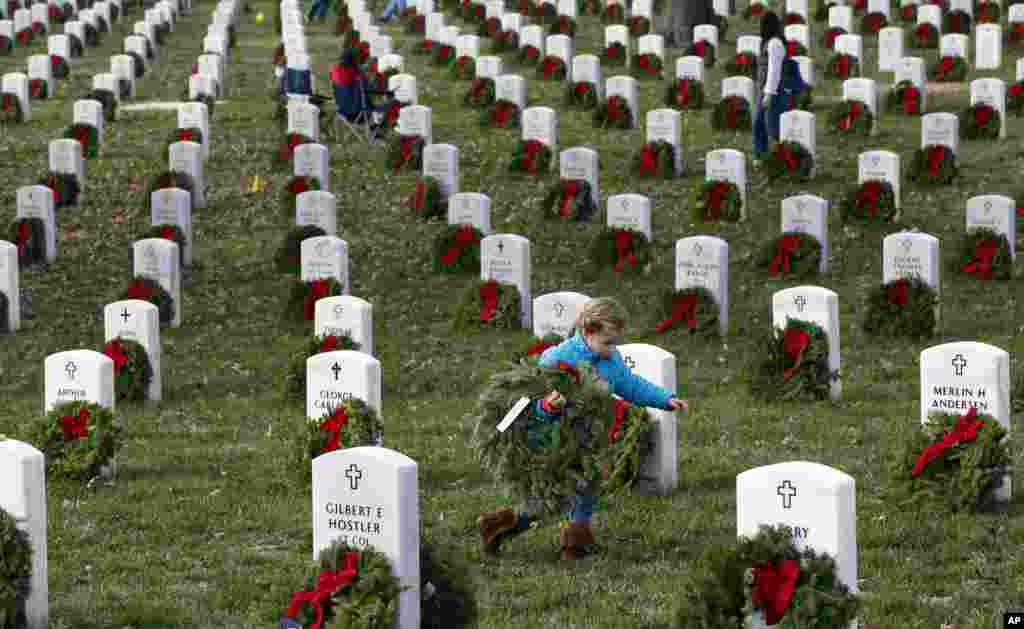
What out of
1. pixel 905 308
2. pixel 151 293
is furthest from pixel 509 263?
pixel 905 308

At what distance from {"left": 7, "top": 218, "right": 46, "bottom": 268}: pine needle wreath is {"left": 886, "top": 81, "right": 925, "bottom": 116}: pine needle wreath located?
11439 mm

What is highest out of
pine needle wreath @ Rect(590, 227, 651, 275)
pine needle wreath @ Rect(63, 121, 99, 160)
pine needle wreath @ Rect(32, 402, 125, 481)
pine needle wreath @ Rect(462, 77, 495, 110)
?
pine needle wreath @ Rect(462, 77, 495, 110)

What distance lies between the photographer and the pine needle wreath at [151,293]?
1789 centimetres

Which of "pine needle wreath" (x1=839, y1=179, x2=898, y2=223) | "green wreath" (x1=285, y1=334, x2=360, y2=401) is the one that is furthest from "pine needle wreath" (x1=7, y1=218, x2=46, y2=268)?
"pine needle wreath" (x1=839, y1=179, x2=898, y2=223)

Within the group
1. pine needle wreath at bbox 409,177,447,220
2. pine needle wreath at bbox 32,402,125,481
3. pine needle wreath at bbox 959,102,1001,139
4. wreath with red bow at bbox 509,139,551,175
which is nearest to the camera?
pine needle wreath at bbox 32,402,125,481

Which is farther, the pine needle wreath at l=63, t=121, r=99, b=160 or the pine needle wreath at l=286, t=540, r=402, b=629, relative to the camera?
the pine needle wreath at l=63, t=121, r=99, b=160

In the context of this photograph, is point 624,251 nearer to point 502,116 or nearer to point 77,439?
point 77,439

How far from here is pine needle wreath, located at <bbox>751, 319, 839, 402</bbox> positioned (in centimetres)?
1430

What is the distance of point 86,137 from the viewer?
86.5ft

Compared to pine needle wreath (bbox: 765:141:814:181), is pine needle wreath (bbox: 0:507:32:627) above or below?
below

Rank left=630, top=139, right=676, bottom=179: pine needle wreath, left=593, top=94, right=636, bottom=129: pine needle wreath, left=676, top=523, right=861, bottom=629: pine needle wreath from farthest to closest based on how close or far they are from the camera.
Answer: left=593, top=94, right=636, bottom=129: pine needle wreath < left=630, top=139, right=676, bottom=179: pine needle wreath < left=676, top=523, right=861, bottom=629: pine needle wreath

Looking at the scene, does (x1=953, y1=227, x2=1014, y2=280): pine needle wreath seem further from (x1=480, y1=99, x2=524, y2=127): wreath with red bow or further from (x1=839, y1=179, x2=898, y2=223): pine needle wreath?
(x1=480, y1=99, x2=524, y2=127): wreath with red bow

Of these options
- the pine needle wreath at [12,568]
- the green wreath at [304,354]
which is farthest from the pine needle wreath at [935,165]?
the pine needle wreath at [12,568]

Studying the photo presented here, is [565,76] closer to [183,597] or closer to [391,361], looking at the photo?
[391,361]
